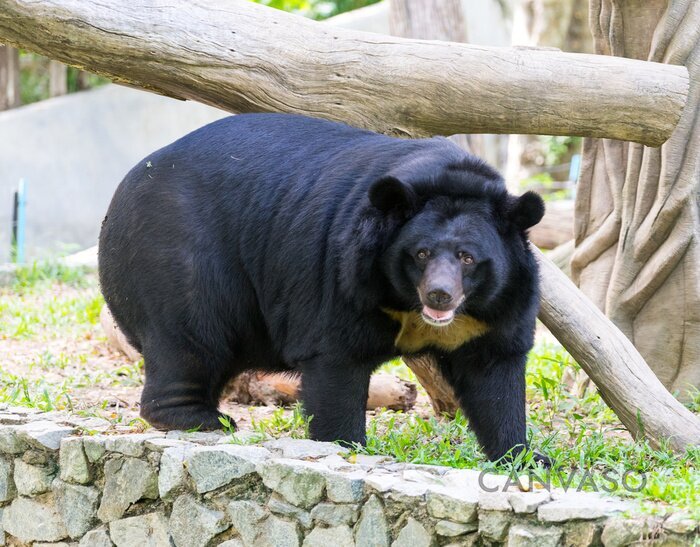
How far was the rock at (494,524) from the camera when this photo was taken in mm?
3391

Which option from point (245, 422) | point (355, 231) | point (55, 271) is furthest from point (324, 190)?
point (55, 271)

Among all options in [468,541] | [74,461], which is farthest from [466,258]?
[74,461]

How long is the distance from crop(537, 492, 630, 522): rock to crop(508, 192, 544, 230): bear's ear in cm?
110

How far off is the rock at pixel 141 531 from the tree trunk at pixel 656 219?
9.23ft

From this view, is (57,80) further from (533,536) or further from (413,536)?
(533,536)

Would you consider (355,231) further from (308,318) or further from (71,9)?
(71,9)

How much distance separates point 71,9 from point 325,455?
2.15m

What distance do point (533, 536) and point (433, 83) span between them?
2.31 metres

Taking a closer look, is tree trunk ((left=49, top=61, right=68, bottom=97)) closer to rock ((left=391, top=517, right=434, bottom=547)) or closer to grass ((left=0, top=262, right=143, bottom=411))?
grass ((left=0, top=262, right=143, bottom=411))

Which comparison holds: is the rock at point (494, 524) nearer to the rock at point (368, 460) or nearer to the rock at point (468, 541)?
the rock at point (468, 541)

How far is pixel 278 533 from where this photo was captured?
157 inches

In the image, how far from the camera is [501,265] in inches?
157

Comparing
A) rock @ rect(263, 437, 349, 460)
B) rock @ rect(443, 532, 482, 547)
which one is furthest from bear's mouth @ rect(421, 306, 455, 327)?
rock @ rect(443, 532, 482, 547)

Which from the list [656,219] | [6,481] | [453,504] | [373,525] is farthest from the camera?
[656,219]
